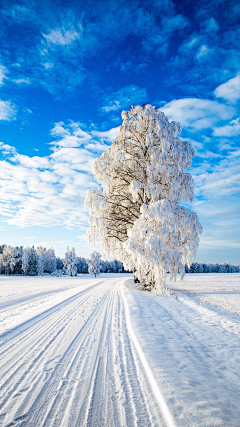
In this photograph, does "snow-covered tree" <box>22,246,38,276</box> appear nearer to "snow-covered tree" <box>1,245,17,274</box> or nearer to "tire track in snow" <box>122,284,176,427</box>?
"snow-covered tree" <box>1,245,17,274</box>

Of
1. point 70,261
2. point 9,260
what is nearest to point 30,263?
point 9,260

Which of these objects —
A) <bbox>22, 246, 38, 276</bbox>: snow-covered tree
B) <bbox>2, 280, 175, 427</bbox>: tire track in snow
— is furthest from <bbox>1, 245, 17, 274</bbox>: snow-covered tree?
<bbox>2, 280, 175, 427</bbox>: tire track in snow

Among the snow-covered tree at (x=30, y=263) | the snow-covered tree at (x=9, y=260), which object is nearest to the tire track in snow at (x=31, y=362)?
the snow-covered tree at (x=30, y=263)

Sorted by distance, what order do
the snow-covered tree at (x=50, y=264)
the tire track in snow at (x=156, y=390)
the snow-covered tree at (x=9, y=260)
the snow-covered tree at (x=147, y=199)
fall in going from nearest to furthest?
the tire track in snow at (x=156, y=390) → the snow-covered tree at (x=147, y=199) → the snow-covered tree at (x=9, y=260) → the snow-covered tree at (x=50, y=264)

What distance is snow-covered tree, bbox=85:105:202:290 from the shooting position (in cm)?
983

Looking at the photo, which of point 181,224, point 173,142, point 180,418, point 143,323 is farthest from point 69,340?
point 173,142

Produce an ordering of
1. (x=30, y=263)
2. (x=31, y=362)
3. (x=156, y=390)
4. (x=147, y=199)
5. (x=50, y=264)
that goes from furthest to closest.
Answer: (x=50, y=264) < (x=30, y=263) < (x=147, y=199) < (x=31, y=362) < (x=156, y=390)

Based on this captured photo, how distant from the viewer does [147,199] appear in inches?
469

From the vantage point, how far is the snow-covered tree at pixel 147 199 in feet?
32.2

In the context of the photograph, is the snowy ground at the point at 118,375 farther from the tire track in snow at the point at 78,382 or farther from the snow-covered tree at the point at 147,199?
the snow-covered tree at the point at 147,199

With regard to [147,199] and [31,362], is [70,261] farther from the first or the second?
[31,362]

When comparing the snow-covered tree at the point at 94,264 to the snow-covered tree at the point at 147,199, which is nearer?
the snow-covered tree at the point at 147,199

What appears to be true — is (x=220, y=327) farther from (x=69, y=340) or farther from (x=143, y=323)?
(x=69, y=340)

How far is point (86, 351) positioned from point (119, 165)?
1057 centimetres
